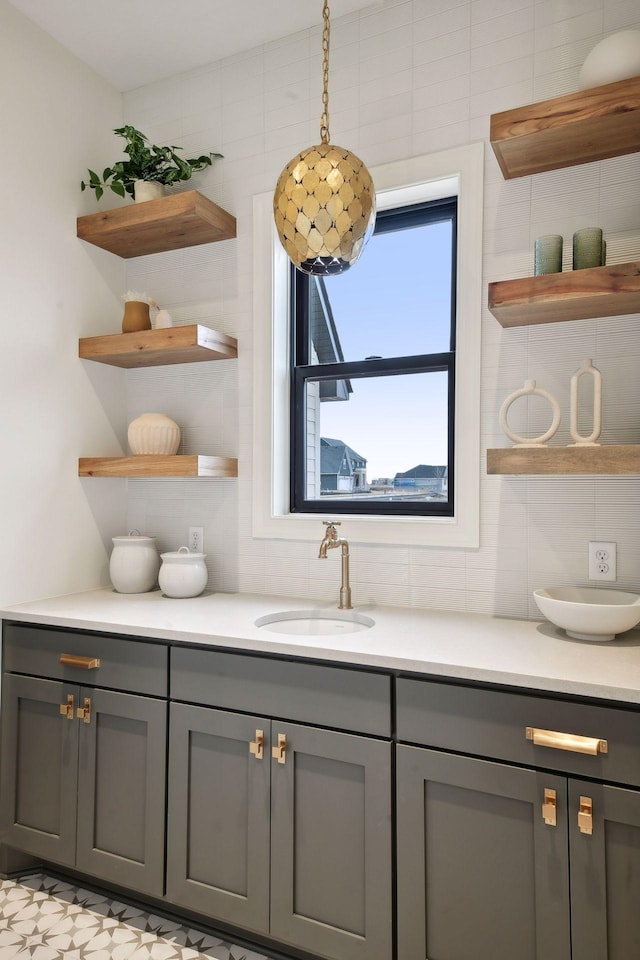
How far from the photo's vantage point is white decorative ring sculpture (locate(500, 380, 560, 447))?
176cm

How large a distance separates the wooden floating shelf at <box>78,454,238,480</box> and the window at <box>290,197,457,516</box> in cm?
30

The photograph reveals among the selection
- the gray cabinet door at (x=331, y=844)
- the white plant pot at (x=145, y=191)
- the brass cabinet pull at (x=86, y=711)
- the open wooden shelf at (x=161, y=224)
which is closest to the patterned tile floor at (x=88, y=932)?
the gray cabinet door at (x=331, y=844)

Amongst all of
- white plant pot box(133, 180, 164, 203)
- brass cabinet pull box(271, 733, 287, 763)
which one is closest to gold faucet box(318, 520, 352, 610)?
brass cabinet pull box(271, 733, 287, 763)

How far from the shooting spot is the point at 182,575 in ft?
7.41

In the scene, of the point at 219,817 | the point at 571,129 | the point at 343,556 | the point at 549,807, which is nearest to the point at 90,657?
the point at 219,817

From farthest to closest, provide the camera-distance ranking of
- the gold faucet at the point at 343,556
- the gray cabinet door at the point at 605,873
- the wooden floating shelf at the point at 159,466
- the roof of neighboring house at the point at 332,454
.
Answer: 1. the roof of neighboring house at the point at 332,454
2. the wooden floating shelf at the point at 159,466
3. the gold faucet at the point at 343,556
4. the gray cabinet door at the point at 605,873

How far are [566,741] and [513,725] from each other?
0.11 metres

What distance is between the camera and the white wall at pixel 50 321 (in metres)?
2.18

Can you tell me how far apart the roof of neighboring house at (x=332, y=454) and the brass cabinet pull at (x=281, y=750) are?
1083 millimetres

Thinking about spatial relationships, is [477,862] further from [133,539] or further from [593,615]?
[133,539]

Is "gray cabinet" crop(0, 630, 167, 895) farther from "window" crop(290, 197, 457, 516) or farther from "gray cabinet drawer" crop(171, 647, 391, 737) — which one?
"window" crop(290, 197, 457, 516)

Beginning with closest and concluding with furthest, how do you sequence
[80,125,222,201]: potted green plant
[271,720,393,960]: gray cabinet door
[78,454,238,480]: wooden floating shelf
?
1. [271,720,393,960]: gray cabinet door
2. [78,454,238,480]: wooden floating shelf
3. [80,125,222,201]: potted green plant

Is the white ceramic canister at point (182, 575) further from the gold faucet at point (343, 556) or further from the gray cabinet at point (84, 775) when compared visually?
the gold faucet at point (343, 556)

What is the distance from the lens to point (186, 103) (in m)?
2.56
